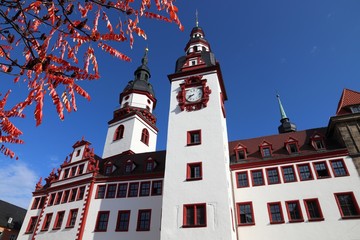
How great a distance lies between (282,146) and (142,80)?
94.9 feet

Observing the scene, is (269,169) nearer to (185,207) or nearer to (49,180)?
(185,207)

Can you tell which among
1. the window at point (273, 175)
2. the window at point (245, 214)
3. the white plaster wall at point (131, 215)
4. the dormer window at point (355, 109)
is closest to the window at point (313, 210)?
the window at point (273, 175)

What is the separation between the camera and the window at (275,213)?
2013cm

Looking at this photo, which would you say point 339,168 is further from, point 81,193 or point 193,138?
point 81,193

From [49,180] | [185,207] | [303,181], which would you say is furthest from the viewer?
[49,180]

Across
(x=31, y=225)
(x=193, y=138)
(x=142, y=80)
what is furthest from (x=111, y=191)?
(x=142, y=80)

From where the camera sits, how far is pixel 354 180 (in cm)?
1986

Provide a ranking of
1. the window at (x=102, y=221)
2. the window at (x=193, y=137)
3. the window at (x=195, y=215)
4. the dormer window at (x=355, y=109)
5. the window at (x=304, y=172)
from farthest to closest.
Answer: the dormer window at (x=355, y=109) < the window at (x=102, y=221) < the window at (x=193, y=137) < the window at (x=304, y=172) < the window at (x=195, y=215)

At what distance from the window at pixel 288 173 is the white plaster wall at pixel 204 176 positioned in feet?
19.0

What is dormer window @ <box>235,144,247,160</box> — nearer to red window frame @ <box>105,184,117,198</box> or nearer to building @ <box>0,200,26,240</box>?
red window frame @ <box>105,184,117,198</box>

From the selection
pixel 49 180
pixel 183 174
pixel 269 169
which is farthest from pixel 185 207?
pixel 49 180

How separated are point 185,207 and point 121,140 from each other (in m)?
20.3

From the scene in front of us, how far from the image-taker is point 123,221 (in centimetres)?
2319

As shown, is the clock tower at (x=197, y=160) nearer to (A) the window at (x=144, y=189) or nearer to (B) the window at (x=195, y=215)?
(B) the window at (x=195, y=215)
